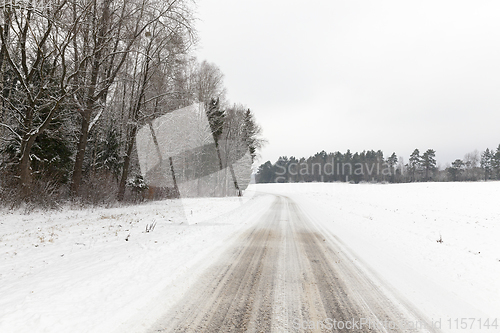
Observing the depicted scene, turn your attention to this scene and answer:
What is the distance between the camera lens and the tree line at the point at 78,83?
8.88 meters

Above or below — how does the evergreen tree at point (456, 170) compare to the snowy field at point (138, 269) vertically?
above

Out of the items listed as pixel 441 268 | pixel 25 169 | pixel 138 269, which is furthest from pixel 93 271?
pixel 25 169

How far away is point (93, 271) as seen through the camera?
409 cm

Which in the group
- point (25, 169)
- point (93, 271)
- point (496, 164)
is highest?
point (496, 164)

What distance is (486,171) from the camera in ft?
229

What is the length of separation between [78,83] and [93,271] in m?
10.4

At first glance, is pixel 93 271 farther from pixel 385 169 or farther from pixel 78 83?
pixel 385 169

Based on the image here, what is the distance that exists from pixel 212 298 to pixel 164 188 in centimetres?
1956

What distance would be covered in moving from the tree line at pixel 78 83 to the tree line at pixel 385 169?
6428 centimetres

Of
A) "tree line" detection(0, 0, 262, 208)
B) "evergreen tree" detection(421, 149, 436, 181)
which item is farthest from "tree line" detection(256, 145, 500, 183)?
"tree line" detection(0, 0, 262, 208)

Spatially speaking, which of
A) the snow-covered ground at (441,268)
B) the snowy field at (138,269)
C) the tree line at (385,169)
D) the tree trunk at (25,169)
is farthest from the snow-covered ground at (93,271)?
the tree line at (385,169)

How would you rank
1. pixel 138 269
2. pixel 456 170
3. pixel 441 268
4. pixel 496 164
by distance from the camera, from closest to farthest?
pixel 138 269
pixel 441 268
pixel 496 164
pixel 456 170

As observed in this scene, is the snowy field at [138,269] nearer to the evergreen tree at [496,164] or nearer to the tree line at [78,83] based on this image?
the tree line at [78,83]

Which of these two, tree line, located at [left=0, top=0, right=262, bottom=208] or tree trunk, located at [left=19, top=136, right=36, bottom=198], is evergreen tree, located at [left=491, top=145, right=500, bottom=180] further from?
tree trunk, located at [left=19, top=136, right=36, bottom=198]
